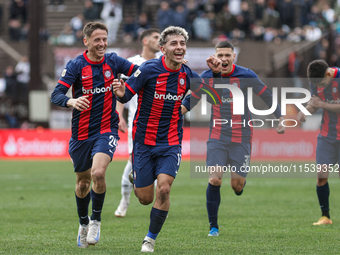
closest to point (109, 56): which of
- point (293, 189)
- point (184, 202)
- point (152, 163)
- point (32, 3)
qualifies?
point (152, 163)

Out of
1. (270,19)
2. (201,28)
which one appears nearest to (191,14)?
(201,28)

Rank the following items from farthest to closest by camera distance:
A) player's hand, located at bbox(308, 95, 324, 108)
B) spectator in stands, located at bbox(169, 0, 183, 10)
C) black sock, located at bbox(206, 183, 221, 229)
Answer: spectator in stands, located at bbox(169, 0, 183, 10) → player's hand, located at bbox(308, 95, 324, 108) → black sock, located at bbox(206, 183, 221, 229)

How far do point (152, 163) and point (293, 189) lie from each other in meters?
6.91

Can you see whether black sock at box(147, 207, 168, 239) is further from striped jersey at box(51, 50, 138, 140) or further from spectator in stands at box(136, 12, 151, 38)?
spectator in stands at box(136, 12, 151, 38)

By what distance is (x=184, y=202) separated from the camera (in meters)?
10.3

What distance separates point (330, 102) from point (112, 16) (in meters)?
16.2

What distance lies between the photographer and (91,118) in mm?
6371

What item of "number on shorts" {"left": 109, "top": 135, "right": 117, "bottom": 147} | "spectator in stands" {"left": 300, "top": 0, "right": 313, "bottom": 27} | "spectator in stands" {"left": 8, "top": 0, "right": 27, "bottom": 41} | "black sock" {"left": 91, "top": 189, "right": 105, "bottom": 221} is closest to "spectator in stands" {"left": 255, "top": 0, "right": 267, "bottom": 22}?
"spectator in stands" {"left": 300, "top": 0, "right": 313, "bottom": 27}

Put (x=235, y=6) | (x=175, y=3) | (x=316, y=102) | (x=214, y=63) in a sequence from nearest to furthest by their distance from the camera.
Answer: (x=214, y=63) → (x=316, y=102) → (x=175, y=3) → (x=235, y=6)

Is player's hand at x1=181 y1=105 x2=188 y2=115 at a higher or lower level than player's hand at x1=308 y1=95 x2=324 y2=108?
higher

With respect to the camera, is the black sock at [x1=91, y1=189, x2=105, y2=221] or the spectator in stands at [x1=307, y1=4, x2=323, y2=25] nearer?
the black sock at [x1=91, y1=189, x2=105, y2=221]

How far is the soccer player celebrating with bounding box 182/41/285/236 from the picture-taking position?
23.6ft

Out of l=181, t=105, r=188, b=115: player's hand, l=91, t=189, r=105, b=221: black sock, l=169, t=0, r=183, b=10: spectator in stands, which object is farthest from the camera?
l=169, t=0, r=183, b=10: spectator in stands

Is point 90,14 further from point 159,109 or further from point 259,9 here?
point 159,109
